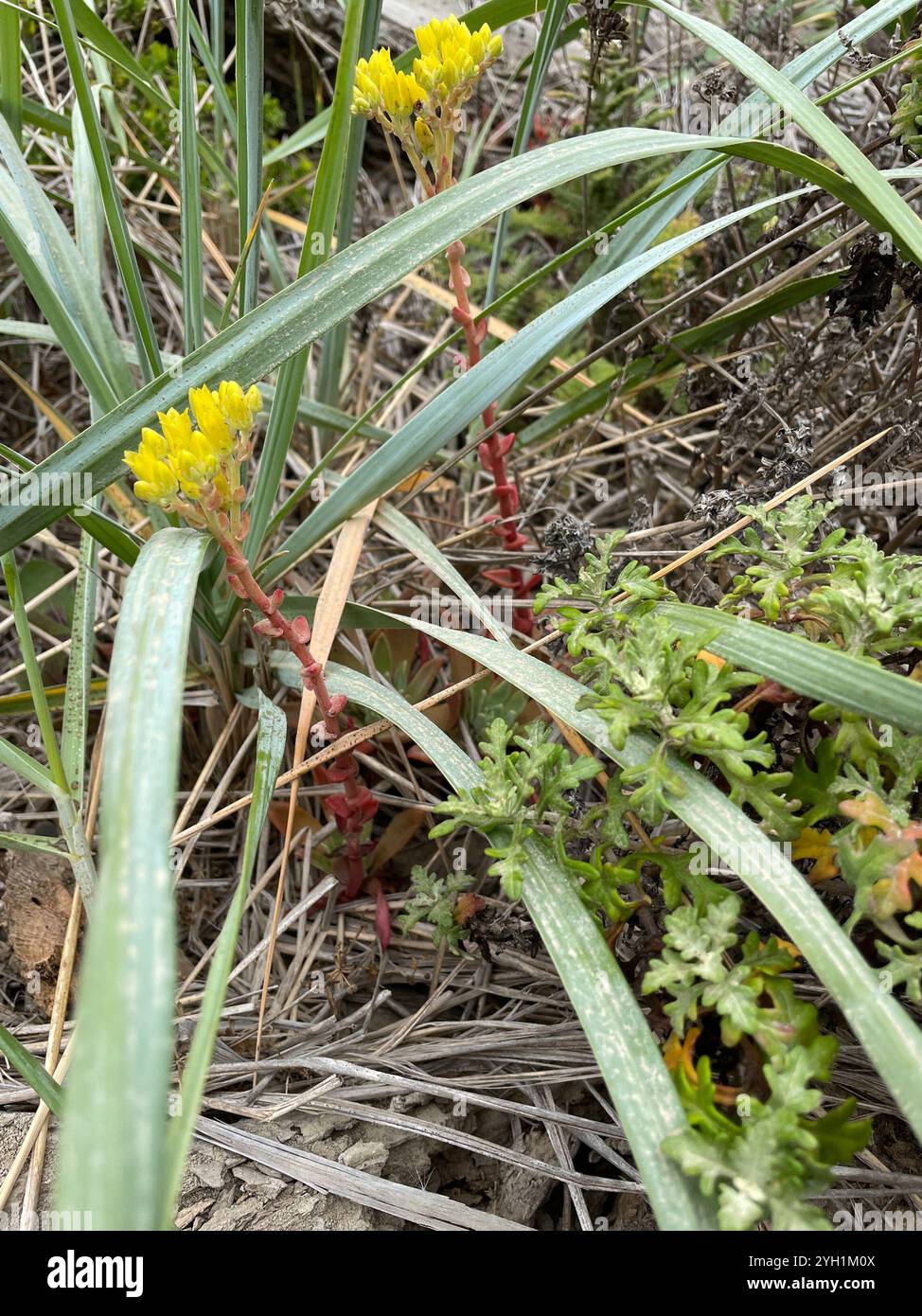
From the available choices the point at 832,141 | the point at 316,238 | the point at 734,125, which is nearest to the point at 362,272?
the point at 316,238

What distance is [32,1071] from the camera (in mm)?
992

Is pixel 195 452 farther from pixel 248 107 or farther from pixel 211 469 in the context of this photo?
pixel 248 107

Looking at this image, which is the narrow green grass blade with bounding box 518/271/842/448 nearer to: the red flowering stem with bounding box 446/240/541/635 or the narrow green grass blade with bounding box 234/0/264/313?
the red flowering stem with bounding box 446/240/541/635

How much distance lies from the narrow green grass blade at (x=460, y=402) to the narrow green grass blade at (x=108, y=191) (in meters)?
0.36

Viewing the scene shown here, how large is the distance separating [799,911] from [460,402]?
81 cm

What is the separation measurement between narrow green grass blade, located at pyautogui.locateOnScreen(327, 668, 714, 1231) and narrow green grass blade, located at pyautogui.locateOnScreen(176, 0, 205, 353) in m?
0.85

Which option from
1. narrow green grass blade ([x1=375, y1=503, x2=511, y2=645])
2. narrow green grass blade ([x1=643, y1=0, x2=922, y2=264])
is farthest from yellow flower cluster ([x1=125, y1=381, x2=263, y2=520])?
narrow green grass blade ([x1=643, y1=0, x2=922, y2=264])

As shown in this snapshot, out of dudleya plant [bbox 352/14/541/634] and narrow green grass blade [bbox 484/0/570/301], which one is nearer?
dudleya plant [bbox 352/14/541/634]

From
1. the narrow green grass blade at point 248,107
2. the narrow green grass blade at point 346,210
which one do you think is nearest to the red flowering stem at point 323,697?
the narrow green grass blade at point 346,210

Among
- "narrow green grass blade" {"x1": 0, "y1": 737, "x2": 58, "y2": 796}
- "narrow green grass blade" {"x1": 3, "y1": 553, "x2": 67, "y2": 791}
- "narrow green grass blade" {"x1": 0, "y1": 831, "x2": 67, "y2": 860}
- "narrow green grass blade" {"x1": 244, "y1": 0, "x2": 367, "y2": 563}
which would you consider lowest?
"narrow green grass blade" {"x1": 0, "y1": 831, "x2": 67, "y2": 860}

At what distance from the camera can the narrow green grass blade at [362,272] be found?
996 millimetres

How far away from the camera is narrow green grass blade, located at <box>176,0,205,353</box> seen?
1264 mm

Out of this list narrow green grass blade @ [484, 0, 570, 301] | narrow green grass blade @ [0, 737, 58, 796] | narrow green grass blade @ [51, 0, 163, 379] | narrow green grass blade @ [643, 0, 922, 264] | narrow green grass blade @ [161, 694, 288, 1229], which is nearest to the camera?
narrow green grass blade @ [161, 694, 288, 1229]
